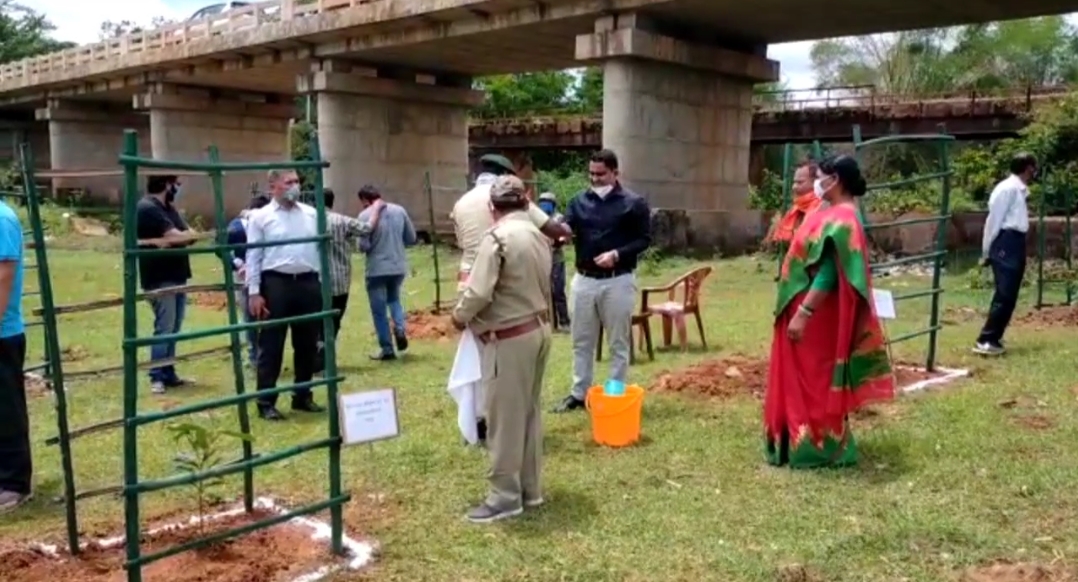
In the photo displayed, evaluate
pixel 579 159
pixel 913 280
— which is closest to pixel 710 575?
pixel 913 280

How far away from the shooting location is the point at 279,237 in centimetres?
613

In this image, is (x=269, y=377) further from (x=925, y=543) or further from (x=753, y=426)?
(x=925, y=543)

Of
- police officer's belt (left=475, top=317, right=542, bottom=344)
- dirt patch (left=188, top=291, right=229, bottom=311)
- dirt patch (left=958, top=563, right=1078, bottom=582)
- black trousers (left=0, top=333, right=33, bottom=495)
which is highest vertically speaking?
police officer's belt (left=475, top=317, right=542, bottom=344)

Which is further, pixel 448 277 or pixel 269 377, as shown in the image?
pixel 448 277

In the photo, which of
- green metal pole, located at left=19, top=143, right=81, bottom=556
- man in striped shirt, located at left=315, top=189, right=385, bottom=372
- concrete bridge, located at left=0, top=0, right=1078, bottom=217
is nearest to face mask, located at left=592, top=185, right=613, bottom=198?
man in striped shirt, located at left=315, top=189, right=385, bottom=372

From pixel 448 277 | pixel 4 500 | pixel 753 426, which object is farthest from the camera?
pixel 448 277

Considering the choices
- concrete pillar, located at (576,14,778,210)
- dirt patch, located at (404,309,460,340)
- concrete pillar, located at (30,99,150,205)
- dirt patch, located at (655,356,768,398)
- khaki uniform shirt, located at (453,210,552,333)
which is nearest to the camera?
khaki uniform shirt, located at (453,210,552,333)

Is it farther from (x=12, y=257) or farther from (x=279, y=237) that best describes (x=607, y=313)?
(x=12, y=257)

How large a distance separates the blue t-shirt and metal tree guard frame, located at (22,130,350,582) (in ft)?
1.83

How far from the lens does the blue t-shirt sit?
4.37 meters

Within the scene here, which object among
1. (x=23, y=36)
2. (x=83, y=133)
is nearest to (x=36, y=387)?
(x=83, y=133)

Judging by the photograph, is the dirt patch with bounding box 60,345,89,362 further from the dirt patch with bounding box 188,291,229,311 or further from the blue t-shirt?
the blue t-shirt

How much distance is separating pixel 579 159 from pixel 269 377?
31.4 meters

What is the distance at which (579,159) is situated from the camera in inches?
1460
